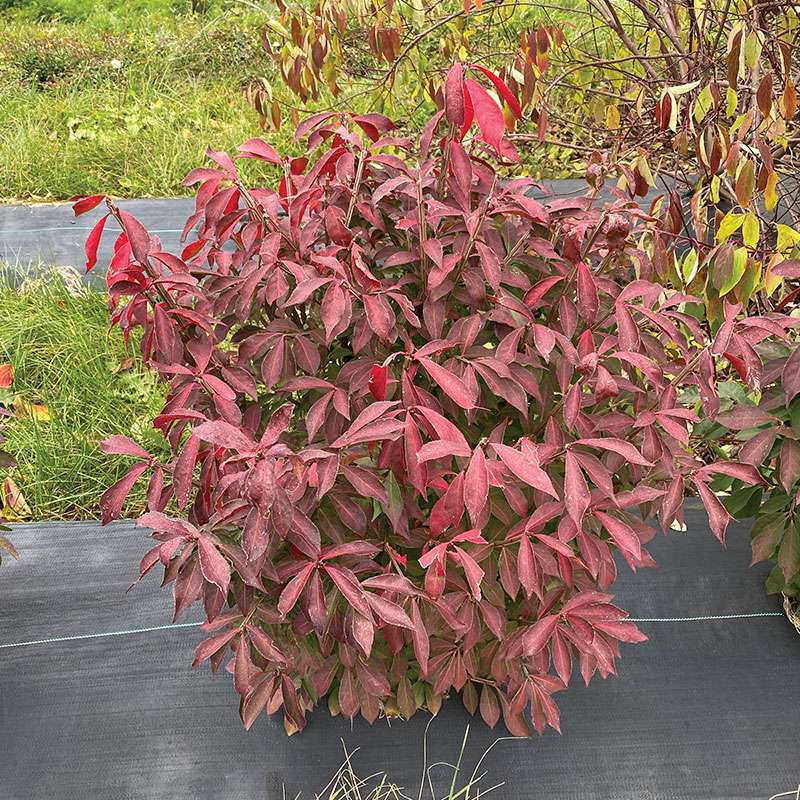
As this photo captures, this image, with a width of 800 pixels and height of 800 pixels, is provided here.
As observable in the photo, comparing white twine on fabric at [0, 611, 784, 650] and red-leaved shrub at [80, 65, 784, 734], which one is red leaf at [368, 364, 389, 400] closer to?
red-leaved shrub at [80, 65, 784, 734]

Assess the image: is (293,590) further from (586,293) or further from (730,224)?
(730,224)

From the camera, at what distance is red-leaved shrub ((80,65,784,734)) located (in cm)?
115

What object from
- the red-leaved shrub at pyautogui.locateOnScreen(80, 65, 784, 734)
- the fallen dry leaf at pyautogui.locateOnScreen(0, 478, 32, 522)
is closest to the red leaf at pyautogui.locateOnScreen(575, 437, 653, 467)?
the red-leaved shrub at pyautogui.locateOnScreen(80, 65, 784, 734)

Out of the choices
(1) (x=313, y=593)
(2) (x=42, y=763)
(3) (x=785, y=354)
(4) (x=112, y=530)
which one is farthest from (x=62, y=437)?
(3) (x=785, y=354)

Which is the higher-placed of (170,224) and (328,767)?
(170,224)

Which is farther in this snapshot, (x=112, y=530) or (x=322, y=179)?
(x=112, y=530)

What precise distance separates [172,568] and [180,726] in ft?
2.21

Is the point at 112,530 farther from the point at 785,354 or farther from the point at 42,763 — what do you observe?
the point at 785,354

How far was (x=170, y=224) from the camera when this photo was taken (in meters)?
3.70

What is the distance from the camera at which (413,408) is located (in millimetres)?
1131

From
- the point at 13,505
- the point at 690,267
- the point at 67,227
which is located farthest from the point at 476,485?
the point at 67,227

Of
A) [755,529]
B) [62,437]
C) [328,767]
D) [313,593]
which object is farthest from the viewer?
[62,437]

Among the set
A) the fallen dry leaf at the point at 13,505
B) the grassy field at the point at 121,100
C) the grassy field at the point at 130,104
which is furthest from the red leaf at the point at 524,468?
the grassy field at the point at 121,100

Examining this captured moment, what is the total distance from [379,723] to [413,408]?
2.82 feet
